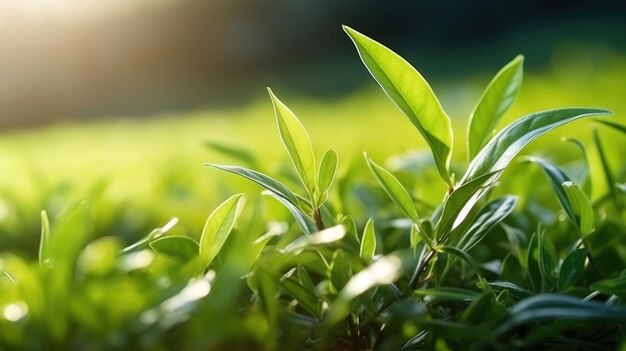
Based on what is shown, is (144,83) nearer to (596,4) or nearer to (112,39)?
(112,39)

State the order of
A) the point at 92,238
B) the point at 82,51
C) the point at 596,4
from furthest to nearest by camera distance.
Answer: the point at 82,51 < the point at 596,4 < the point at 92,238

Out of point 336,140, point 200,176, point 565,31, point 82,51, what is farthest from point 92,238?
point 82,51

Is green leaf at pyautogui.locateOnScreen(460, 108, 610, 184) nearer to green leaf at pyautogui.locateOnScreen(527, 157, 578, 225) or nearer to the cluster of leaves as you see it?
the cluster of leaves

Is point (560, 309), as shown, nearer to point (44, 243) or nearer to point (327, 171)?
point (327, 171)

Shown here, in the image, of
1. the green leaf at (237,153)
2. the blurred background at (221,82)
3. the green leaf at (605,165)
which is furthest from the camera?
the blurred background at (221,82)

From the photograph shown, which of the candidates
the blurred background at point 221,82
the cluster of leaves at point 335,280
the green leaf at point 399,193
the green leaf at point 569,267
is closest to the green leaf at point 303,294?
the cluster of leaves at point 335,280

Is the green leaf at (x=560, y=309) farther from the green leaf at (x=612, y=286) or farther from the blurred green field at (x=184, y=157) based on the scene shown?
the blurred green field at (x=184, y=157)
